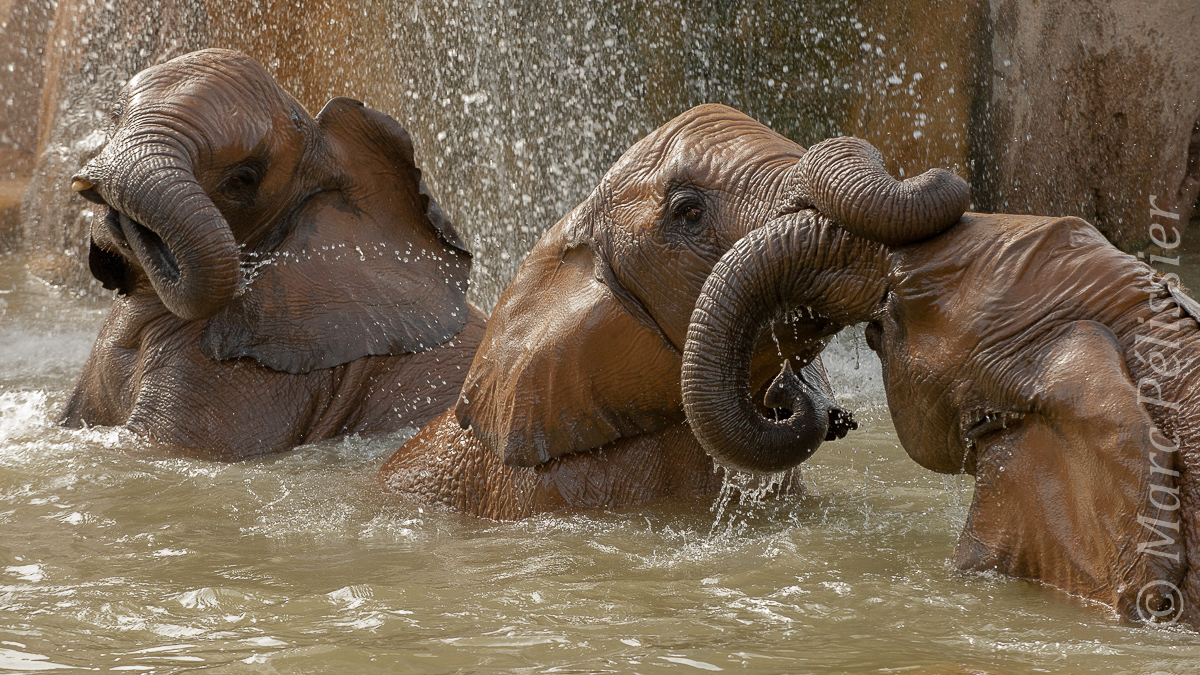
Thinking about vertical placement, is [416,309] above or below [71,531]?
above

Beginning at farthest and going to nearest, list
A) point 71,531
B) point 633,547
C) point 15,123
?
point 15,123
point 71,531
point 633,547

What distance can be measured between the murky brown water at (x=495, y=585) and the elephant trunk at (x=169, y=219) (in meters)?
0.75

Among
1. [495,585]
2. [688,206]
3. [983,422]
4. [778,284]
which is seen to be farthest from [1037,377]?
[495,585]

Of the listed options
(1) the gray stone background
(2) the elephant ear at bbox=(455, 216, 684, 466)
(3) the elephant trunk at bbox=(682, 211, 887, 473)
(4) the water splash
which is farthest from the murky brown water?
(1) the gray stone background

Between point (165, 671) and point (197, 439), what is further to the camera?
point (197, 439)

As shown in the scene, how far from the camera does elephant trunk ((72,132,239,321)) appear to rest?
16.7ft

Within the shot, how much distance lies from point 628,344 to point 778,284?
2.21ft

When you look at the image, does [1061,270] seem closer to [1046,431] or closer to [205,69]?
[1046,431]

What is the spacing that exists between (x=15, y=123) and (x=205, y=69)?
457 inches

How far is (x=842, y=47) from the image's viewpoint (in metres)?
11.1

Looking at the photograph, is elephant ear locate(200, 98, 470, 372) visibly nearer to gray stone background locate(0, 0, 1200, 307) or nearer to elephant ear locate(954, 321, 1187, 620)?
elephant ear locate(954, 321, 1187, 620)

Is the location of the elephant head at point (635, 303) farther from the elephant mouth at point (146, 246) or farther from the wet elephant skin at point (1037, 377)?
the elephant mouth at point (146, 246)

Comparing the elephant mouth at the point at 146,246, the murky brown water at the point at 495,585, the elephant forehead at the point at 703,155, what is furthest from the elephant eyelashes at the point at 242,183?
the elephant forehead at the point at 703,155

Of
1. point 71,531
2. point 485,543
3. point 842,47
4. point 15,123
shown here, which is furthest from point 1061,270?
point 15,123
